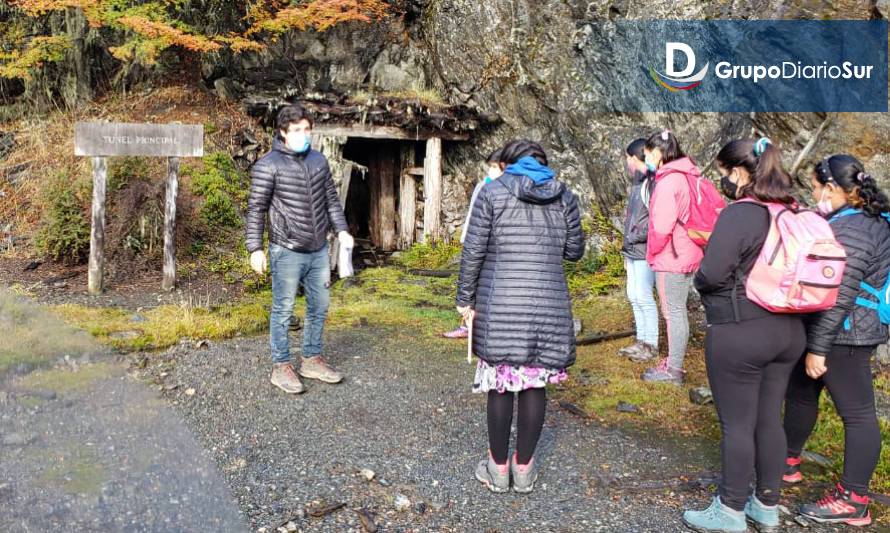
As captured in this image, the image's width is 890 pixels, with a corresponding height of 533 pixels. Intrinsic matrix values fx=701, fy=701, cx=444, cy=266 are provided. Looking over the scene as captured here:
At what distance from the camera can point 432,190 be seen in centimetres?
1334

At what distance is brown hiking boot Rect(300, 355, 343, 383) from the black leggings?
7.47 feet

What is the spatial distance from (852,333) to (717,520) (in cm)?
121

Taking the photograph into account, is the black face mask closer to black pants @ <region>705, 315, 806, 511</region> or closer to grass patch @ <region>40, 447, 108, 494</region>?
black pants @ <region>705, 315, 806, 511</region>

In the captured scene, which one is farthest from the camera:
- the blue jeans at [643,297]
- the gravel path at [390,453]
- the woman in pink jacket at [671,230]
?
the blue jeans at [643,297]

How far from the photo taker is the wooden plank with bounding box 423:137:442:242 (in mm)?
13141

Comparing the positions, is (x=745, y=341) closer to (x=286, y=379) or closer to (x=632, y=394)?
(x=632, y=394)

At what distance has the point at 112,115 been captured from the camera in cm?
1399

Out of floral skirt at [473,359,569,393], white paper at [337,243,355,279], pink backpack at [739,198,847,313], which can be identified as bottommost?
floral skirt at [473,359,569,393]

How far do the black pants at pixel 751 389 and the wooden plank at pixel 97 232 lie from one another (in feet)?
27.1

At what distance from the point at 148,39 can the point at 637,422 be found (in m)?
11.3

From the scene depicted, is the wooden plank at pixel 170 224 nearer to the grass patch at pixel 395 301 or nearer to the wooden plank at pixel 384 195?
the grass patch at pixel 395 301

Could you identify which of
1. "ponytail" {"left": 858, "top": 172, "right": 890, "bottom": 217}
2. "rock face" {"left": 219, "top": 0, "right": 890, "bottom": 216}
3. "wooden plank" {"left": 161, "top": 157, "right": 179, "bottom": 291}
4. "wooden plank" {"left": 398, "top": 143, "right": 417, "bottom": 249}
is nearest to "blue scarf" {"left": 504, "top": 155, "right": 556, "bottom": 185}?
"ponytail" {"left": 858, "top": 172, "right": 890, "bottom": 217}

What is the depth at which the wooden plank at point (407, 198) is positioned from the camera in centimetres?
1393

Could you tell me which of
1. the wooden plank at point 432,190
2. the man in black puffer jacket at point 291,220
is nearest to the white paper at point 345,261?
the man in black puffer jacket at point 291,220
